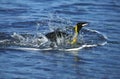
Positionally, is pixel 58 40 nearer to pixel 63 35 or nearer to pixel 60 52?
pixel 63 35

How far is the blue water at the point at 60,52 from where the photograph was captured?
13805 mm

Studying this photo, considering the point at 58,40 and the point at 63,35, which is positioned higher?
the point at 63,35

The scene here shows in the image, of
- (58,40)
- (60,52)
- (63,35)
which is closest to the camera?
(60,52)

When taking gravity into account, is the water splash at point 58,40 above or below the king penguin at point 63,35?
below

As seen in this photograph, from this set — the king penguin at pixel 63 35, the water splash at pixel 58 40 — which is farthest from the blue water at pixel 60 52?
the king penguin at pixel 63 35

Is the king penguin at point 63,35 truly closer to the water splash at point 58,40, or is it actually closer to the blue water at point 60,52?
the water splash at point 58,40

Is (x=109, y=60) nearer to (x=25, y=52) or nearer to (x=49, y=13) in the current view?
(x=25, y=52)

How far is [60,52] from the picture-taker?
15547mm

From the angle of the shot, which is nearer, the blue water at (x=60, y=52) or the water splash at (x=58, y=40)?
the blue water at (x=60, y=52)

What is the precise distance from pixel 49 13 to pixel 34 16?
0.83 meters

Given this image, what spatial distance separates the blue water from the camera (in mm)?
13805

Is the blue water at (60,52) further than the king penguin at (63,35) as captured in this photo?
No

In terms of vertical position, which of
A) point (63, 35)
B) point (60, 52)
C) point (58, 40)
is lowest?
point (60, 52)

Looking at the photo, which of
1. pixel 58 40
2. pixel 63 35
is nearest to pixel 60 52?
pixel 58 40
